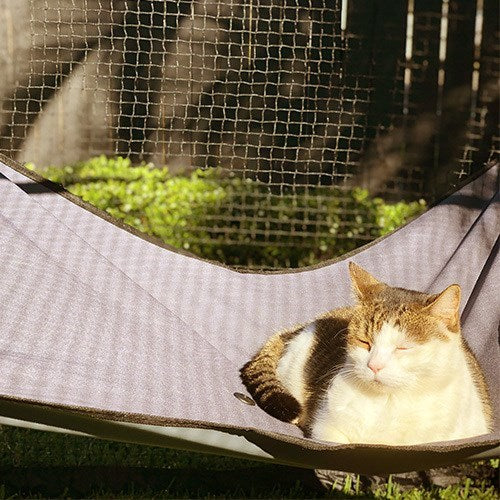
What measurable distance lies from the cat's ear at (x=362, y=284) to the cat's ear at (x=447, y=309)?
146mm

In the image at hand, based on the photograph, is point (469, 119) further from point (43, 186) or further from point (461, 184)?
point (43, 186)

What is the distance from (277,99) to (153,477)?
6.43 ft

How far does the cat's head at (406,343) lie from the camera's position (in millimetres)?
1813

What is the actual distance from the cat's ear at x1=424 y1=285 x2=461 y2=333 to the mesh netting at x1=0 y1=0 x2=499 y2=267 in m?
2.01

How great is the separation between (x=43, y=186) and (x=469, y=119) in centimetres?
264

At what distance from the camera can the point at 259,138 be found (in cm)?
409

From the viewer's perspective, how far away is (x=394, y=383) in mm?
1810


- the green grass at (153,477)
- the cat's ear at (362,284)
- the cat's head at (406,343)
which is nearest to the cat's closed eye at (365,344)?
the cat's head at (406,343)

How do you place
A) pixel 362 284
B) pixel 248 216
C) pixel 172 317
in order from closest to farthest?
1. pixel 362 284
2. pixel 172 317
3. pixel 248 216

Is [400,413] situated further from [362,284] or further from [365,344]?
[362,284]

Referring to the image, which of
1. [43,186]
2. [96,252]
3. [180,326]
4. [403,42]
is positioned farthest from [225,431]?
[403,42]

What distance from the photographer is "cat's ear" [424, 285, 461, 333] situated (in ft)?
5.96

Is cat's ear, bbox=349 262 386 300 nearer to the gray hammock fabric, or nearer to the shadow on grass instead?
the gray hammock fabric

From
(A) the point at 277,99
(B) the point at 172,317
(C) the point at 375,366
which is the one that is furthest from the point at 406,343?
(A) the point at 277,99
